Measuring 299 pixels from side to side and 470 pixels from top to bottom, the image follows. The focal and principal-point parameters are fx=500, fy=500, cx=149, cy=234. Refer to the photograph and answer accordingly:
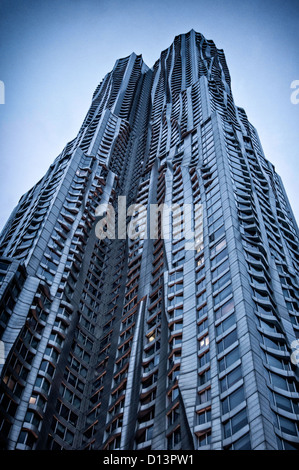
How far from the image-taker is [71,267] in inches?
2810

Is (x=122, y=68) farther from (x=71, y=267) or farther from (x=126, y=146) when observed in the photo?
(x=71, y=267)

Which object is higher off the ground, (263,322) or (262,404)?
(263,322)

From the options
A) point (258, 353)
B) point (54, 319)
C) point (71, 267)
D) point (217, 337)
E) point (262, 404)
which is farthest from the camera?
point (71, 267)

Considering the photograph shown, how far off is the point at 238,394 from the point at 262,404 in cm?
268
